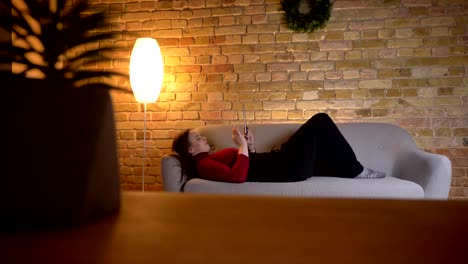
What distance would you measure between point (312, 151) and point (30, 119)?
247 cm

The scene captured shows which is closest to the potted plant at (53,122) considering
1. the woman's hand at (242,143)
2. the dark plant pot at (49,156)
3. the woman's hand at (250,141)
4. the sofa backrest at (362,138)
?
the dark plant pot at (49,156)

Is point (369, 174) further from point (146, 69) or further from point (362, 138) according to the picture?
point (146, 69)

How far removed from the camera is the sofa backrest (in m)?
3.05

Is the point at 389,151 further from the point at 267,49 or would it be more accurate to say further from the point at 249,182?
the point at 267,49

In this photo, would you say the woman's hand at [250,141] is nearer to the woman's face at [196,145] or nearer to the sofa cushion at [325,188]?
the woman's face at [196,145]

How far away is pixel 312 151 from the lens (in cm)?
286

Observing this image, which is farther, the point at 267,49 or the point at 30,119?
the point at 267,49

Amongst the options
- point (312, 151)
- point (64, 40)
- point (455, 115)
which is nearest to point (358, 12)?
point (455, 115)

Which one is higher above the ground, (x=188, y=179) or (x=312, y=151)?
(x=312, y=151)

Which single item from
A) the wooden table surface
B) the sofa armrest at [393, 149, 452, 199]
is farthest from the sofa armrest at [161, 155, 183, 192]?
the wooden table surface

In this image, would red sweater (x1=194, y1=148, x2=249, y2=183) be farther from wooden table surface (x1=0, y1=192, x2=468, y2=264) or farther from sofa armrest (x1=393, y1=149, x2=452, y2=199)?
wooden table surface (x1=0, y1=192, x2=468, y2=264)

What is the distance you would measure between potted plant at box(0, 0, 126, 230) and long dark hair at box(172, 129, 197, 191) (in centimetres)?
223

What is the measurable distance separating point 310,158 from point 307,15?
4.27 feet

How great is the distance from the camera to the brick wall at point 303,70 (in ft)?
11.3
